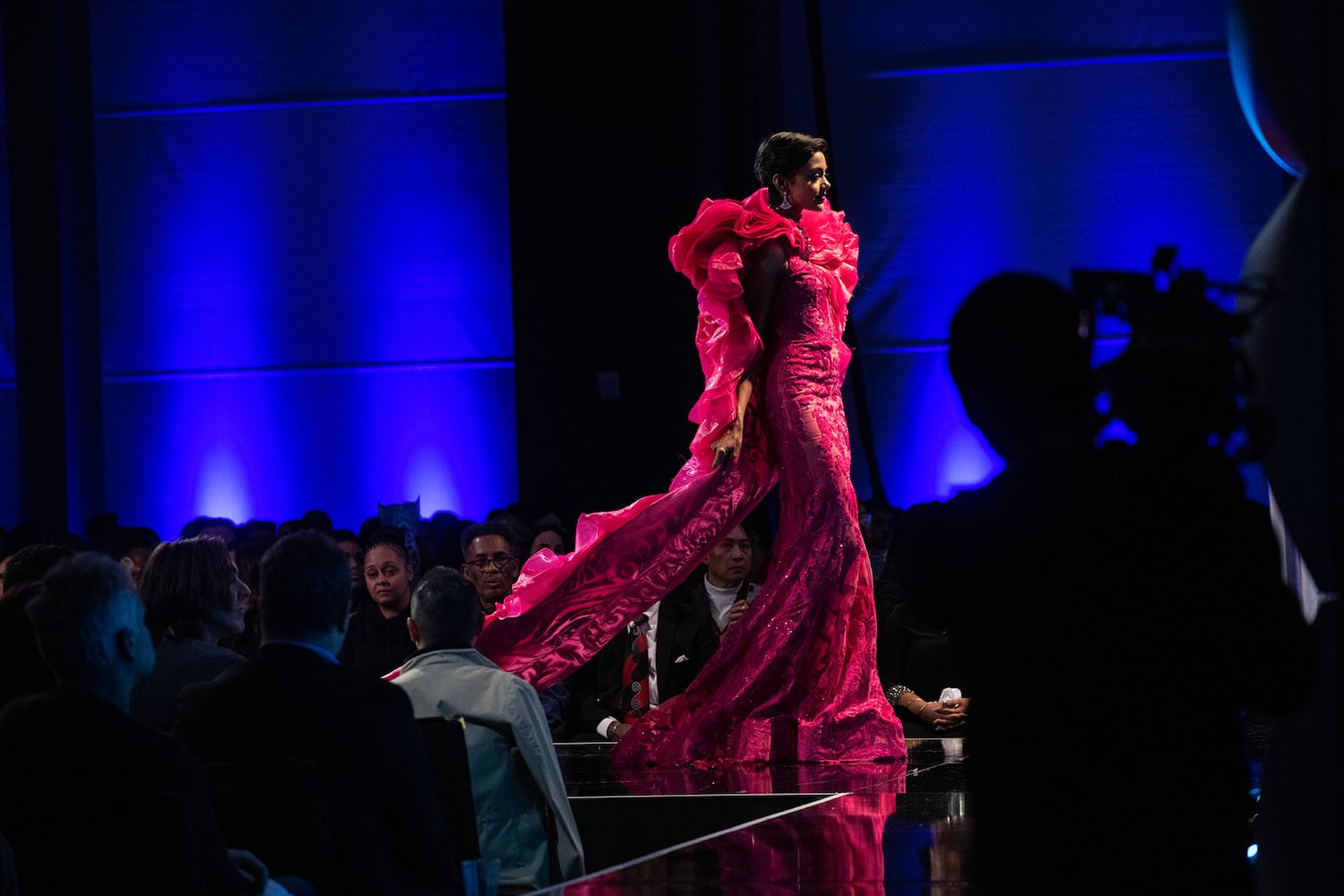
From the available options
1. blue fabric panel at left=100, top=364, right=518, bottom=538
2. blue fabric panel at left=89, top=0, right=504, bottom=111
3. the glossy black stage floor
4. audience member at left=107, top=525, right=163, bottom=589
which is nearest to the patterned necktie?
the glossy black stage floor

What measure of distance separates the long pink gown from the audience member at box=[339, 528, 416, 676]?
1.29 ft

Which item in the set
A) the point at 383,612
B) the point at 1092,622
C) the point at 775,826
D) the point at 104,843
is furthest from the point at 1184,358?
the point at 383,612

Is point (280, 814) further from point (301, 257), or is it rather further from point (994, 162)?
point (301, 257)

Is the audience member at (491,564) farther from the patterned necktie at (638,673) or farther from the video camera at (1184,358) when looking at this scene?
the video camera at (1184,358)

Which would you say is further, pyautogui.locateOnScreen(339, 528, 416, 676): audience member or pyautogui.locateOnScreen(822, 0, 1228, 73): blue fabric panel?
pyautogui.locateOnScreen(822, 0, 1228, 73): blue fabric panel

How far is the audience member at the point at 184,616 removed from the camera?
2.88 m

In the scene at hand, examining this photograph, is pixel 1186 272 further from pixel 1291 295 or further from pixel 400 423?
pixel 400 423

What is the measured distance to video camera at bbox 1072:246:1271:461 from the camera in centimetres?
128

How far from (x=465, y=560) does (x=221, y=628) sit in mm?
2353

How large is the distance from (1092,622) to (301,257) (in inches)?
321

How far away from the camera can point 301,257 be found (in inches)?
360

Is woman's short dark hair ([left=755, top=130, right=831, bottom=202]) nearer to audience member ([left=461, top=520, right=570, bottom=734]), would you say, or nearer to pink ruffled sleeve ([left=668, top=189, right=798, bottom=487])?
pink ruffled sleeve ([left=668, top=189, right=798, bottom=487])

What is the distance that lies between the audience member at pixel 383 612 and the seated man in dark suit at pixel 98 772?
2.55 metres

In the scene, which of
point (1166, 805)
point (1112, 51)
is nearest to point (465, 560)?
point (1166, 805)
